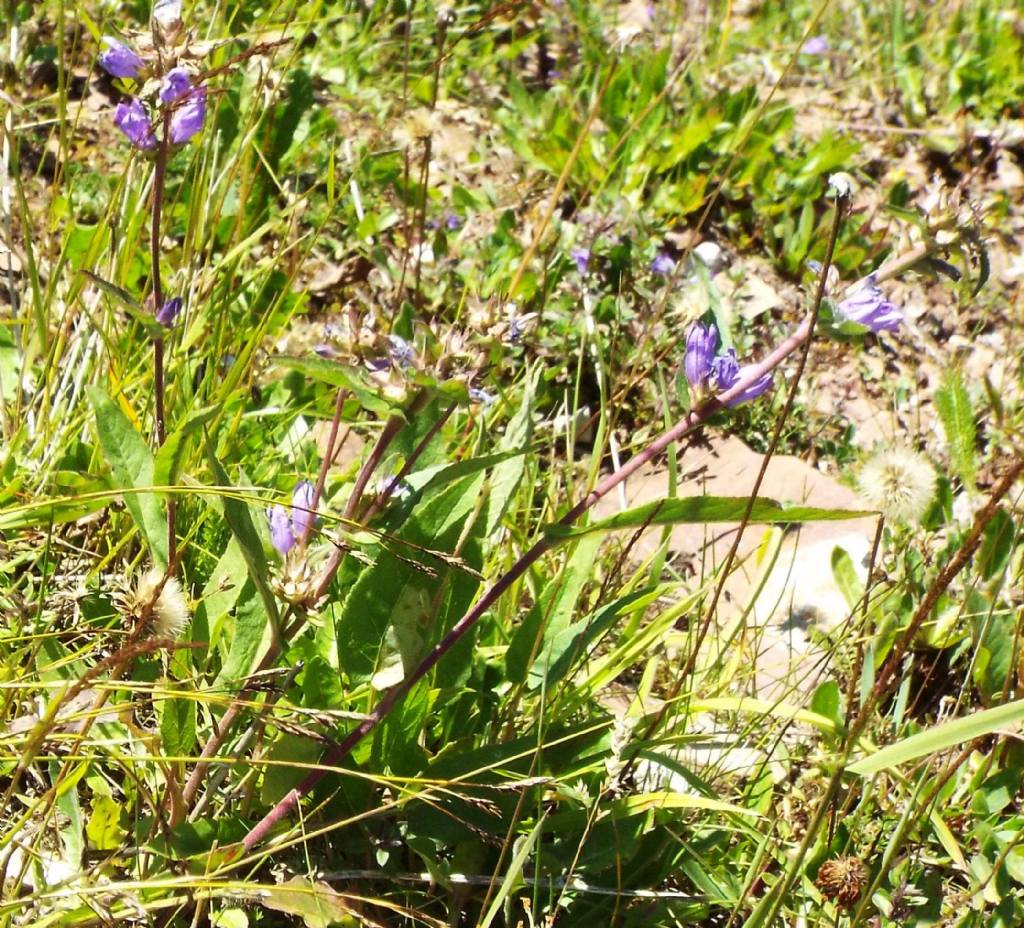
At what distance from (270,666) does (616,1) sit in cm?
353

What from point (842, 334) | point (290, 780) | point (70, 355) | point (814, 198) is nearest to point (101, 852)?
point (290, 780)

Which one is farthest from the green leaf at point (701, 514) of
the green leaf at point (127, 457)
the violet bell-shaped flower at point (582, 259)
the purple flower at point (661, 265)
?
the purple flower at point (661, 265)

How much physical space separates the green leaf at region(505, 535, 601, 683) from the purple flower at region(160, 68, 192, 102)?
0.82 m

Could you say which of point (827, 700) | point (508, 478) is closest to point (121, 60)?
point (508, 478)

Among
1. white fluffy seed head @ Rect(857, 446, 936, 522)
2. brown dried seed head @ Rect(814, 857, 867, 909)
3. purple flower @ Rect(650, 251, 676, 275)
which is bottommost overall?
brown dried seed head @ Rect(814, 857, 867, 909)

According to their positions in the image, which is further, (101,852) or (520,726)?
(520,726)

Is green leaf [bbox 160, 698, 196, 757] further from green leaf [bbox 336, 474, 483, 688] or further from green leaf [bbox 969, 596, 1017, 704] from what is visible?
green leaf [bbox 969, 596, 1017, 704]

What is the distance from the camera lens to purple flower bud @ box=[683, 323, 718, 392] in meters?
1.33

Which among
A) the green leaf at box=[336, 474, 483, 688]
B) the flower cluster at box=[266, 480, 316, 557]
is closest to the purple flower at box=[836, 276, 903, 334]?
the green leaf at box=[336, 474, 483, 688]

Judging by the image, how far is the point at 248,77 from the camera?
3.03 meters

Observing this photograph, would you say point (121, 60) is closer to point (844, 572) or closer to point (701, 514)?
point (701, 514)

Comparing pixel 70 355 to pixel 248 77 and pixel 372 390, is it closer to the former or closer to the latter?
pixel 372 390

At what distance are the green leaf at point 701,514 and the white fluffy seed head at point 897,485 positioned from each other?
660 mm

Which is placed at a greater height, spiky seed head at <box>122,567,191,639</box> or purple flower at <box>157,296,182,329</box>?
purple flower at <box>157,296,182,329</box>
